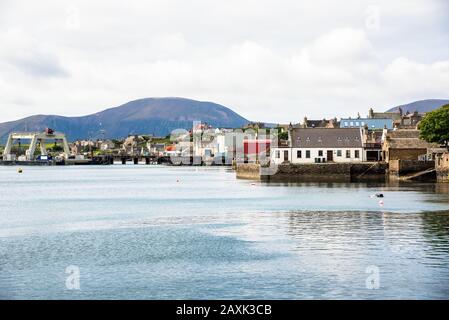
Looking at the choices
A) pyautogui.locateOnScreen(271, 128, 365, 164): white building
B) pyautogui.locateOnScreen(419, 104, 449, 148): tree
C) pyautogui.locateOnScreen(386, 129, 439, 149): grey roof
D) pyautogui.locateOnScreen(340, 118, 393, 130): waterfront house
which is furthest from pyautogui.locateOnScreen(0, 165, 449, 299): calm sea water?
pyautogui.locateOnScreen(340, 118, 393, 130): waterfront house

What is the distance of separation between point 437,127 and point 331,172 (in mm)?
13794

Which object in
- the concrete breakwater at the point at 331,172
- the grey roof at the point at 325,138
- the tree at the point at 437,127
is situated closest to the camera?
the tree at the point at 437,127

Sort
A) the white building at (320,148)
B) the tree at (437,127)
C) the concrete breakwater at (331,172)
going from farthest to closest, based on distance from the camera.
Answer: the white building at (320,148), the concrete breakwater at (331,172), the tree at (437,127)

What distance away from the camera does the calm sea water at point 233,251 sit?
22.1 meters

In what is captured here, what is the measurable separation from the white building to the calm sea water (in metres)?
37.0

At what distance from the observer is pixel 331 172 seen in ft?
282

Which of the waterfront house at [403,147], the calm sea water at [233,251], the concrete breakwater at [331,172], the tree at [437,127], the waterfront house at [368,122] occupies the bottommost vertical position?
the calm sea water at [233,251]

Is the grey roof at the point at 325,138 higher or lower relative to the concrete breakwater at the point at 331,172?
higher

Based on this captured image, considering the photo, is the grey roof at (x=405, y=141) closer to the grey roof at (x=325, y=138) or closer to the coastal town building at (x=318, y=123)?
the grey roof at (x=325, y=138)

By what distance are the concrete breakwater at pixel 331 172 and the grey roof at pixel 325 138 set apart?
459 cm

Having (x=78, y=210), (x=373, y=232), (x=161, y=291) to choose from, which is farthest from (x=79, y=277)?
(x=78, y=210)

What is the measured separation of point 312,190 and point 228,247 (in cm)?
3827

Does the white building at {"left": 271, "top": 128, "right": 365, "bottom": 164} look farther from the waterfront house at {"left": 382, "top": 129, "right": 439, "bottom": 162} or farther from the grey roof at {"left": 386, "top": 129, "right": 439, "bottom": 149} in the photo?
the grey roof at {"left": 386, "top": 129, "right": 439, "bottom": 149}

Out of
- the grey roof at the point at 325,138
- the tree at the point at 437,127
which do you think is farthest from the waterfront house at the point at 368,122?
the tree at the point at 437,127
